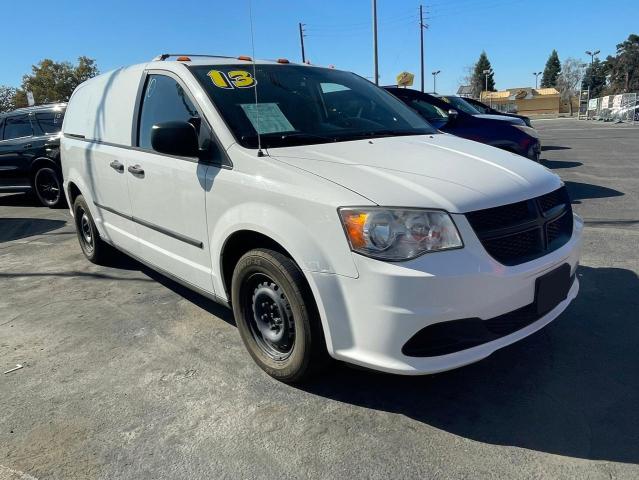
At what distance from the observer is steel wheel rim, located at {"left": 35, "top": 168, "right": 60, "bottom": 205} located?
9.65 m

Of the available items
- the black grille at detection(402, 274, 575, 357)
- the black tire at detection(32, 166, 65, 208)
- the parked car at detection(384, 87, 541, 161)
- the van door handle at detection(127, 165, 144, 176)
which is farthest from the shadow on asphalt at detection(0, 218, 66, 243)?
the black grille at detection(402, 274, 575, 357)

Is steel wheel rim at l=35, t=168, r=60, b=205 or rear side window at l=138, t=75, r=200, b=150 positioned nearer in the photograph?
rear side window at l=138, t=75, r=200, b=150

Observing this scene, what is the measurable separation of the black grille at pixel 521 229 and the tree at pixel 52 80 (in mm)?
62419

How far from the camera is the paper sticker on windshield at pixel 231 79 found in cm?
338

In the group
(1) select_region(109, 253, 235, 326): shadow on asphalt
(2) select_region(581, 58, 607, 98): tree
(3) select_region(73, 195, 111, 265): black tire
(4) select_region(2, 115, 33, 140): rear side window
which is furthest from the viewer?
(2) select_region(581, 58, 607, 98): tree

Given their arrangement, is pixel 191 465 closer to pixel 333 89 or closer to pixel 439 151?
pixel 439 151

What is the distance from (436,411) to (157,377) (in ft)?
5.51

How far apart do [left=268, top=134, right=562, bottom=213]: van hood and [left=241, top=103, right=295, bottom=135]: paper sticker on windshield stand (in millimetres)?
249

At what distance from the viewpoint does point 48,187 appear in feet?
32.0

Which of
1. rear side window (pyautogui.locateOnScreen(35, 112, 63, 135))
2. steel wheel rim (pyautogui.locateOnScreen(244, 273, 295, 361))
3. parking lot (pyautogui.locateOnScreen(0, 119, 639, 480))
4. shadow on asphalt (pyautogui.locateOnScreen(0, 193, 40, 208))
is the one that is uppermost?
rear side window (pyautogui.locateOnScreen(35, 112, 63, 135))

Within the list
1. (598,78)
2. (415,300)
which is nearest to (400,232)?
(415,300)

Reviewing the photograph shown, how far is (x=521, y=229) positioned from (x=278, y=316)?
1.39 metres

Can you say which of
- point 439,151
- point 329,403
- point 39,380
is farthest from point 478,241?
point 39,380

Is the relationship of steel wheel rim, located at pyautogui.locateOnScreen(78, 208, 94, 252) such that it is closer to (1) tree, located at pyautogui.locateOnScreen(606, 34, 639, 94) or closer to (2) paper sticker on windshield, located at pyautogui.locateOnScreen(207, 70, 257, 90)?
(2) paper sticker on windshield, located at pyautogui.locateOnScreen(207, 70, 257, 90)
